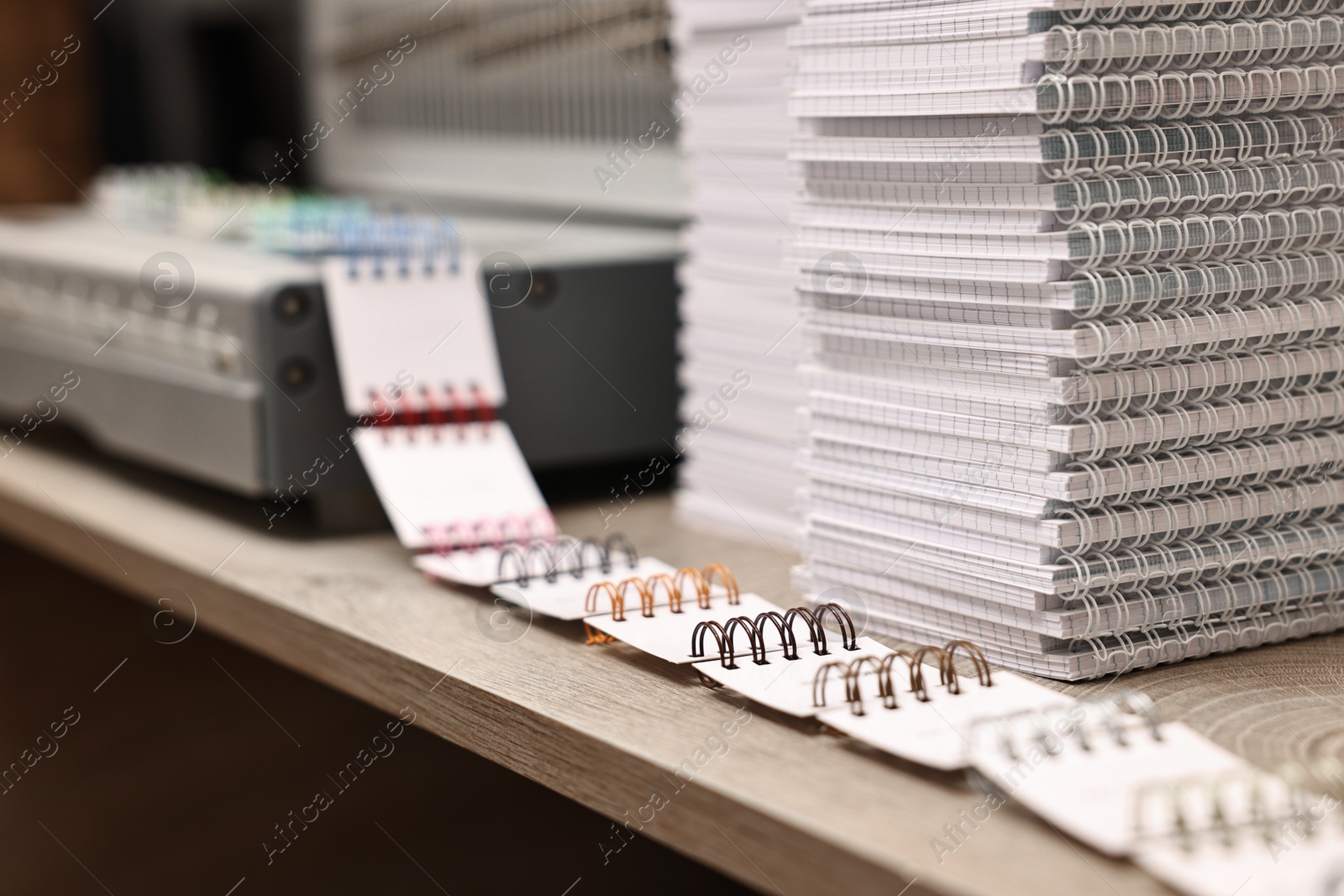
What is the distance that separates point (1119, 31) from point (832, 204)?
0.68ft

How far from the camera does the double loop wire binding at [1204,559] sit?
2.68ft

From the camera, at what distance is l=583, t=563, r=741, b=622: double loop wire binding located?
3.10 ft

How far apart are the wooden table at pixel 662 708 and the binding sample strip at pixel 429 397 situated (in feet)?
0.20

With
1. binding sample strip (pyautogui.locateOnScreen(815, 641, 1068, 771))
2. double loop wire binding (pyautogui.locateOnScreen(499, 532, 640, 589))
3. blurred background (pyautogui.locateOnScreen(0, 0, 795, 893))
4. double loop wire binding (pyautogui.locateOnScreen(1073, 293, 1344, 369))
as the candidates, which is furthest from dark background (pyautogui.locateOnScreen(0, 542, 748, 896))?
double loop wire binding (pyautogui.locateOnScreen(1073, 293, 1344, 369))

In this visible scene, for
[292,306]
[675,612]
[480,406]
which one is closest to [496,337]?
[480,406]

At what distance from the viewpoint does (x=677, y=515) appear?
131cm

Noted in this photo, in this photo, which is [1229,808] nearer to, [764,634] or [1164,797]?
[1164,797]

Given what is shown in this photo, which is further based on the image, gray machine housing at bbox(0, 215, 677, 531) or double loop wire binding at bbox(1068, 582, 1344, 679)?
gray machine housing at bbox(0, 215, 677, 531)

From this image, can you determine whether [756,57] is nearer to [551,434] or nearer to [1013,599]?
[551,434]

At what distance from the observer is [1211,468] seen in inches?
33.4

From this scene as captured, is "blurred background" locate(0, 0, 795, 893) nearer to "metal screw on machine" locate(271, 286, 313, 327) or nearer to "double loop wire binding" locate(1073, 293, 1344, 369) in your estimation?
"metal screw on machine" locate(271, 286, 313, 327)

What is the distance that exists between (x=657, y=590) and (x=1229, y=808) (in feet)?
1.48

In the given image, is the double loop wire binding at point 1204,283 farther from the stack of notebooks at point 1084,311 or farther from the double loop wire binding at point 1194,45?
the double loop wire binding at point 1194,45

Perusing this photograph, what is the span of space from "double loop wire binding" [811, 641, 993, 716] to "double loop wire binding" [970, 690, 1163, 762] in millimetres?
55
